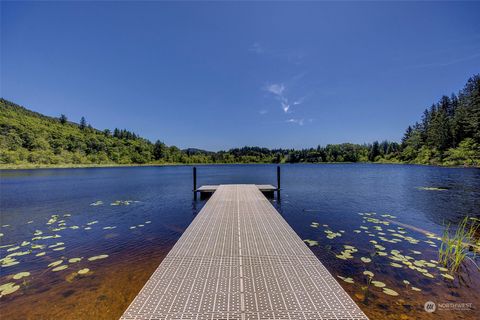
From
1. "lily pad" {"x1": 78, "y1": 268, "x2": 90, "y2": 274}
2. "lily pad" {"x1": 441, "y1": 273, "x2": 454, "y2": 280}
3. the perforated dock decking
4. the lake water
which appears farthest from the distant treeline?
"lily pad" {"x1": 78, "y1": 268, "x2": 90, "y2": 274}

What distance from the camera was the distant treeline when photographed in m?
49.2

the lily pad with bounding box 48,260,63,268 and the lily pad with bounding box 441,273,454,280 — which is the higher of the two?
the lily pad with bounding box 48,260,63,268

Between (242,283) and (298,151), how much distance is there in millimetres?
129118

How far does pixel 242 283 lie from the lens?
3.73 metres

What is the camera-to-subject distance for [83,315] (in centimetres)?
357

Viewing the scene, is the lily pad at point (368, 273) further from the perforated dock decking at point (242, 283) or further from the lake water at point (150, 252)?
the perforated dock decking at point (242, 283)

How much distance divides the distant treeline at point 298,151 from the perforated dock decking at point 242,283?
59.6 metres

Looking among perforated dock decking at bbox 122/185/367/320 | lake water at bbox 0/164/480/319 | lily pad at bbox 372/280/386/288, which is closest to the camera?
perforated dock decking at bbox 122/185/367/320

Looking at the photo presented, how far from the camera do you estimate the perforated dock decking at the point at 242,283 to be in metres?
2.99

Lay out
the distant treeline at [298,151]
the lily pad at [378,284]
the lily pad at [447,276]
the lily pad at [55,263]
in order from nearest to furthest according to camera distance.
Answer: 1. the lily pad at [378,284]
2. the lily pad at [447,276]
3. the lily pad at [55,263]
4. the distant treeline at [298,151]

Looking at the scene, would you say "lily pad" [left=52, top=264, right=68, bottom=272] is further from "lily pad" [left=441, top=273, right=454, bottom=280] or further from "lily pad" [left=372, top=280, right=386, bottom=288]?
"lily pad" [left=441, top=273, right=454, bottom=280]

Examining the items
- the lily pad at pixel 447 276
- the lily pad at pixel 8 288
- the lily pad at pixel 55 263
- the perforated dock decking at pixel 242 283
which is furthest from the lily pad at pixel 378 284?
the lily pad at pixel 55 263

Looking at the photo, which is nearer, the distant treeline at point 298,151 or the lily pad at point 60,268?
the lily pad at point 60,268

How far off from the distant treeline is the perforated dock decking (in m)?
59.6
